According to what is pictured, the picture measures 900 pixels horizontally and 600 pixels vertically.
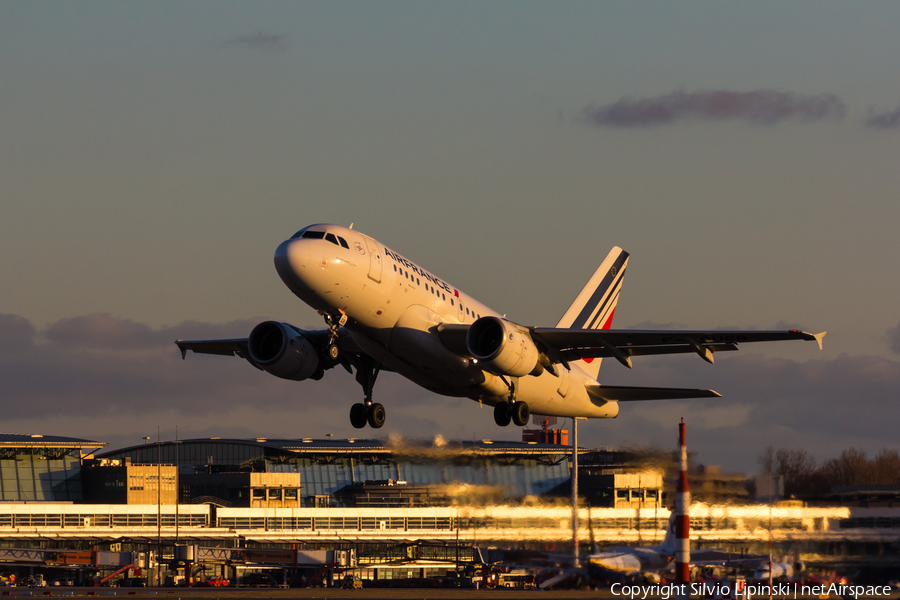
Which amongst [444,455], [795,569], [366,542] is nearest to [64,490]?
[366,542]

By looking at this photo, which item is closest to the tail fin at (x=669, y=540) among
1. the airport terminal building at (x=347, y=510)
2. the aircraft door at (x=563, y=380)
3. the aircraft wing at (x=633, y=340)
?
the airport terminal building at (x=347, y=510)

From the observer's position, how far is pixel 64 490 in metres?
97.5

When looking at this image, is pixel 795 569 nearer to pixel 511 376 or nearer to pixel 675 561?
pixel 675 561

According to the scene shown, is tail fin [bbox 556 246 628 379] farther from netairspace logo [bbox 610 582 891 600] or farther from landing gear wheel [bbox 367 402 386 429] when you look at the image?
netairspace logo [bbox 610 582 891 600]

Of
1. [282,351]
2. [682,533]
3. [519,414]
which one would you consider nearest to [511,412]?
[519,414]

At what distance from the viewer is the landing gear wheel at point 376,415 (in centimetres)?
4162

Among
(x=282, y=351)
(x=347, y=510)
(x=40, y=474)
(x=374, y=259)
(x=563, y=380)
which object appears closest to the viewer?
(x=374, y=259)

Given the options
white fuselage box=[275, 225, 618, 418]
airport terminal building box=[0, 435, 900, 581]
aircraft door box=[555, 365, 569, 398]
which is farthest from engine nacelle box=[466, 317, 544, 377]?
aircraft door box=[555, 365, 569, 398]

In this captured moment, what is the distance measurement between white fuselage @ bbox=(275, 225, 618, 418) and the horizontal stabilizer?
3.18 m

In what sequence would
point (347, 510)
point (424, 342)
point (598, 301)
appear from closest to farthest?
point (424, 342) → point (598, 301) → point (347, 510)

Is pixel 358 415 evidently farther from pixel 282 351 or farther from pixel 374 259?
pixel 374 259

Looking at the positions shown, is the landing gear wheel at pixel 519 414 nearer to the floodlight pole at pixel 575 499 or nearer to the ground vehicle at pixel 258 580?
the floodlight pole at pixel 575 499

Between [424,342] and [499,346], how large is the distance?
2432 millimetres

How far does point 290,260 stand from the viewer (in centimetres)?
3406
